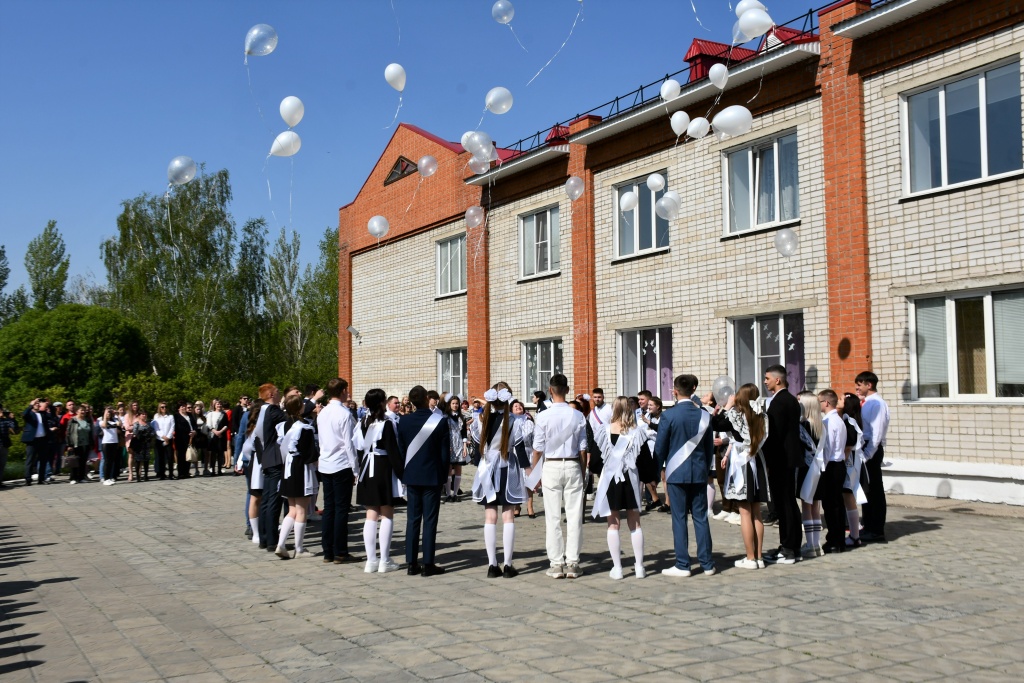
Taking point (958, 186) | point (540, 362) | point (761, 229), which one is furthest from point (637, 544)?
point (540, 362)

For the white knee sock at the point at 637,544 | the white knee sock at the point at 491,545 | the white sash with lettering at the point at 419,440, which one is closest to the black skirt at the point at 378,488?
the white sash with lettering at the point at 419,440

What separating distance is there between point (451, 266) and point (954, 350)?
1637cm

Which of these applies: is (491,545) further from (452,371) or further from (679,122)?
(452,371)

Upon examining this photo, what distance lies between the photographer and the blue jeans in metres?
8.76

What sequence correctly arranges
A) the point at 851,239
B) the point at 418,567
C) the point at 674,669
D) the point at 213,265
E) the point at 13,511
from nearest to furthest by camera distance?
the point at 674,669, the point at 418,567, the point at 851,239, the point at 13,511, the point at 213,265

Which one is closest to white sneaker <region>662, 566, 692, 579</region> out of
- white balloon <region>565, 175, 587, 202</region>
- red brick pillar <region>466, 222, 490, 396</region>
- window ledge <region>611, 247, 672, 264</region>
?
white balloon <region>565, 175, 587, 202</region>

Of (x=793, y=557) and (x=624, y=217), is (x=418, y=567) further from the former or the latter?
(x=624, y=217)

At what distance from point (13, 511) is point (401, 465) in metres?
10.2

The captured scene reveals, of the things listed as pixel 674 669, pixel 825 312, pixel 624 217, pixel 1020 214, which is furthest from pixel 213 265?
pixel 674 669

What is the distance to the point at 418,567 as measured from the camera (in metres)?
9.38

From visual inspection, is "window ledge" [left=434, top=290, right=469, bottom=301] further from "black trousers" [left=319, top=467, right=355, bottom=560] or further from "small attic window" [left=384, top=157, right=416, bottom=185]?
"black trousers" [left=319, top=467, right=355, bottom=560]

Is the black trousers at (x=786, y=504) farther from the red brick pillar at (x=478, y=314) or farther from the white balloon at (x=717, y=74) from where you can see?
the red brick pillar at (x=478, y=314)

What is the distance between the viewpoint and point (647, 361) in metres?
19.6

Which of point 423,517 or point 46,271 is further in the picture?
point 46,271
